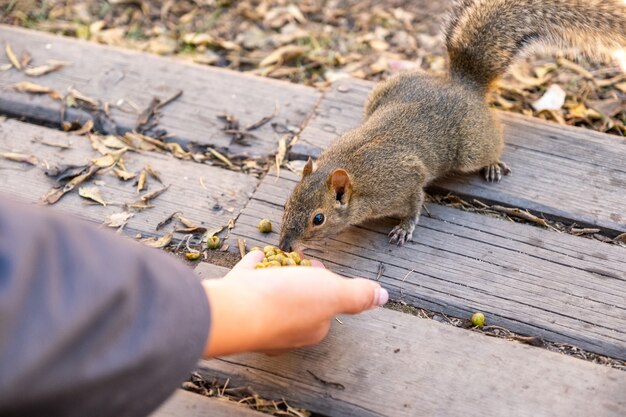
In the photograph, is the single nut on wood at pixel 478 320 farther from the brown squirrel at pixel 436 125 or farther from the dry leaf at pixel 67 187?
the dry leaf at pixel 67 187

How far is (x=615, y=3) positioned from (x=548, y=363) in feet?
5.09

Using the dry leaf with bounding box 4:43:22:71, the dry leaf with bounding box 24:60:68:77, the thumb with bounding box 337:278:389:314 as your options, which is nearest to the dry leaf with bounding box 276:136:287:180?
the thumb with bounding box 337:278:389:314

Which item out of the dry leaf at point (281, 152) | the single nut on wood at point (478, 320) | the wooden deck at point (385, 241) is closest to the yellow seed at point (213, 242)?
the wooden deck at point (385, 241)

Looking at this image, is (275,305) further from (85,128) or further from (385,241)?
(85,128)

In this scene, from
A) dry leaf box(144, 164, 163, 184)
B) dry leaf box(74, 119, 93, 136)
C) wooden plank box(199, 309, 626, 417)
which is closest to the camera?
wooden plank box(199, 309, 626, 417)

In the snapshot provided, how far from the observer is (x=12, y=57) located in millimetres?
3055

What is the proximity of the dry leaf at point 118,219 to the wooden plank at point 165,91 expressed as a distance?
48cm

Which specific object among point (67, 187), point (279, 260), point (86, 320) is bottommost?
point (67, 187)

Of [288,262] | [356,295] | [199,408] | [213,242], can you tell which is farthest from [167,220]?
[356,295]

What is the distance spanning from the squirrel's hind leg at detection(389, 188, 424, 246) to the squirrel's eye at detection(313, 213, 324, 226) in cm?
23

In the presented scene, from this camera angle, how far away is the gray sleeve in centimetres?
94

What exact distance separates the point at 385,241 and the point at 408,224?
0.10 m

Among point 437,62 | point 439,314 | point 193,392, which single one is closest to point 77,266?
point 193,392

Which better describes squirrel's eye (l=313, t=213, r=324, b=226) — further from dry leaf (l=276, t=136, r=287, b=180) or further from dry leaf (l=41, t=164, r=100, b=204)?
dry leaf (l=41, t=164, r=100, b=204)
